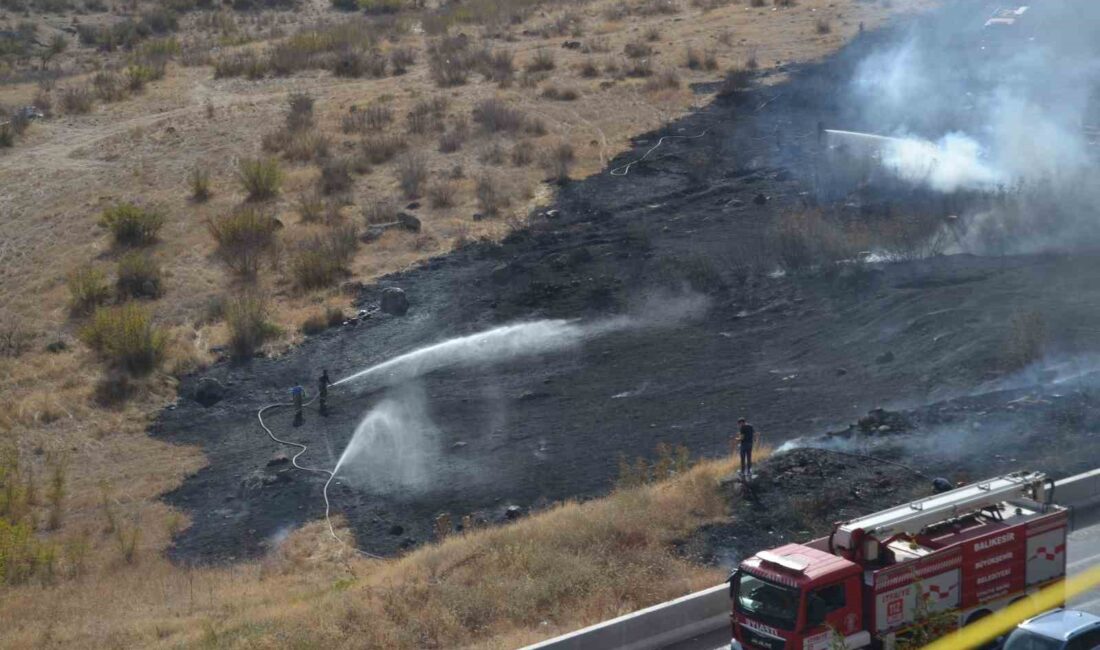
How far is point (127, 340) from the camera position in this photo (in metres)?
27.5

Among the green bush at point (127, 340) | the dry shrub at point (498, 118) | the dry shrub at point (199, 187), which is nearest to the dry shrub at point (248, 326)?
the green bush at point (127, 340)

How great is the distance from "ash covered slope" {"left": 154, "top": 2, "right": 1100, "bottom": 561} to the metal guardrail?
230 inches

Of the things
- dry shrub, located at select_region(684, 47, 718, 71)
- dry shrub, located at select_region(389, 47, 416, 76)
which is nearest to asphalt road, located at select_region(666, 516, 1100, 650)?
dry shrub, located at select_region(684, 47, 718, 71)

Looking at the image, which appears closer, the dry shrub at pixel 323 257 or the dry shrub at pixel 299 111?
the dry shrub at pixel 323 257

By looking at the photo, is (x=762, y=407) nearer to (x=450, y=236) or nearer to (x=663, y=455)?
(x=663, y=455)

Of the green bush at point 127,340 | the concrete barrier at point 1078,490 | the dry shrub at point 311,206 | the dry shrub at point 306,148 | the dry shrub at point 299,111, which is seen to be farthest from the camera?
the dry shrub at point 299,111

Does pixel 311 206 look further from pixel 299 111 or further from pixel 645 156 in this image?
pixel 645 156

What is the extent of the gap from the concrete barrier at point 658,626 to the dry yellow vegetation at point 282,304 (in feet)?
2.39

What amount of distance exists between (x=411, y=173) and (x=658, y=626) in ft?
85.0

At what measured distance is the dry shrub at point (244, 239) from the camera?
107 ft

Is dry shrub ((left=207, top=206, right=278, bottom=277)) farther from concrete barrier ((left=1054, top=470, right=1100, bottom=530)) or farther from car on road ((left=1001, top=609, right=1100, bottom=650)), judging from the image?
car on road ((left=1001, top=609, right=1100, bottom=650))

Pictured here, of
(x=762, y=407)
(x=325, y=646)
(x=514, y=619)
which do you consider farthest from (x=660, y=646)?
(x=762, y=407)

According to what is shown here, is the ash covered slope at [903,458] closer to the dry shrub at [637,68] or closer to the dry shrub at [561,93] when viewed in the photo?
the dry shrub at [561,93]

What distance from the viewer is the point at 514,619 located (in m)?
14.2
